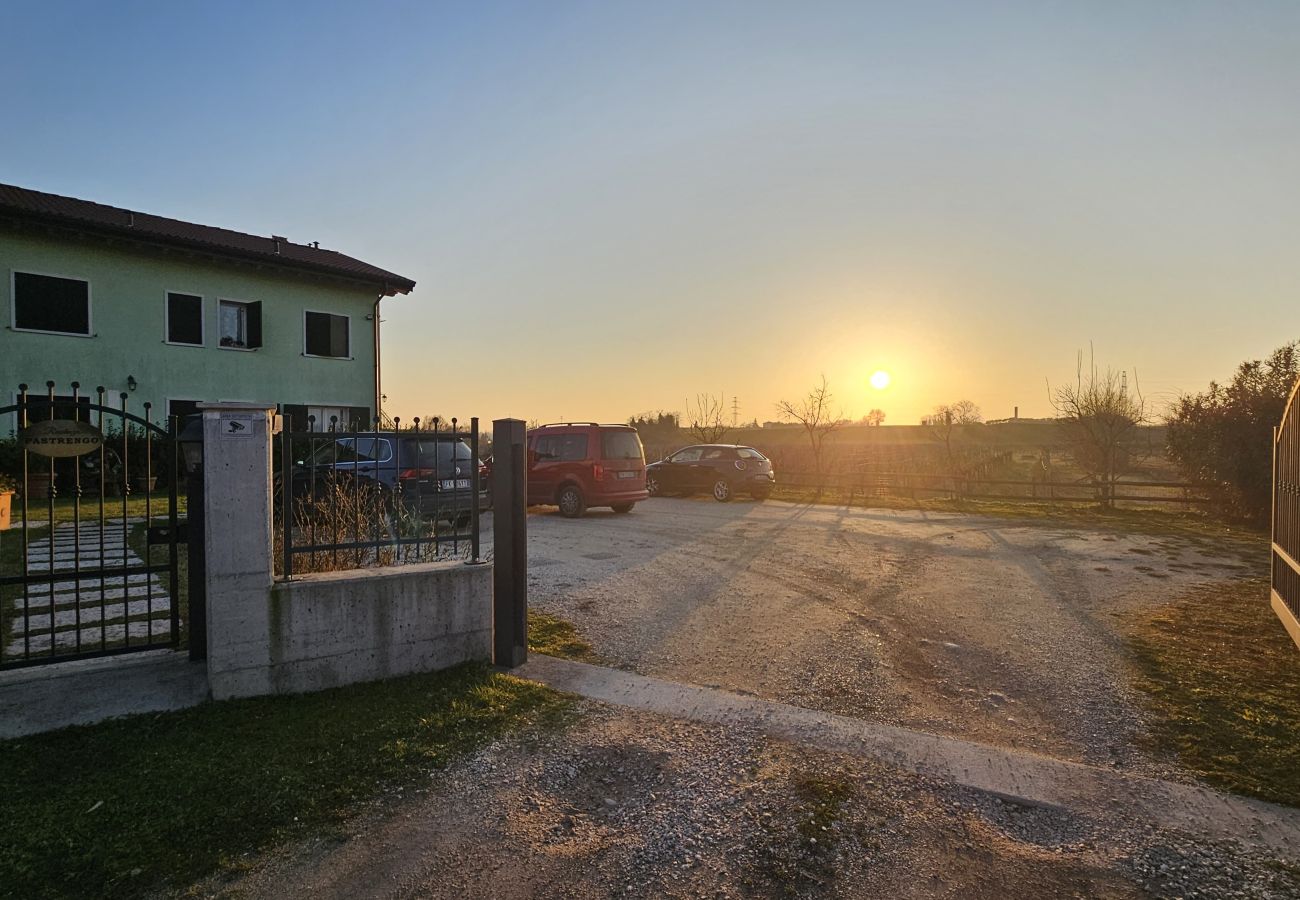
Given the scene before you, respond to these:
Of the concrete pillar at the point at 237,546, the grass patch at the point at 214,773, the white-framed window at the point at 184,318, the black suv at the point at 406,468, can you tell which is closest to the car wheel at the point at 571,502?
the black suv at the point at 406,468

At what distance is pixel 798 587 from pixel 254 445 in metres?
5.61

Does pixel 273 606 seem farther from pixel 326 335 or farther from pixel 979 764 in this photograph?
pixel 326 335

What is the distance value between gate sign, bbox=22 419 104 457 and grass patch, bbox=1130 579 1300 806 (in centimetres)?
628

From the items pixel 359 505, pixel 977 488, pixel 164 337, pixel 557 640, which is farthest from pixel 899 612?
pixel 164 337

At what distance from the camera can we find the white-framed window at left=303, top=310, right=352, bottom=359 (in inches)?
793

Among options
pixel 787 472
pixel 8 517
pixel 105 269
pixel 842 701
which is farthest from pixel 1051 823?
pixel 105 269

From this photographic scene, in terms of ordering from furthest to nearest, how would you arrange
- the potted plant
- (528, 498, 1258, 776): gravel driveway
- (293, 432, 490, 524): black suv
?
the potted plant
(293, 432, 490, 524): black suv
(528, 498, 1258, 776): gravel driveway

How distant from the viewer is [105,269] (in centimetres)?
1695

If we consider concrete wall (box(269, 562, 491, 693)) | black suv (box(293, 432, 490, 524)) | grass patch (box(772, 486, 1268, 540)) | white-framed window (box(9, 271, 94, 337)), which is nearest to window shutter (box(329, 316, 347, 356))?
white-framed window (box(9, 271, 94, 337))

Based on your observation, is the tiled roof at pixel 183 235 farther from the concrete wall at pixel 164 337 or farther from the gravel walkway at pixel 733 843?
the gravel walkway at pixel 733 843

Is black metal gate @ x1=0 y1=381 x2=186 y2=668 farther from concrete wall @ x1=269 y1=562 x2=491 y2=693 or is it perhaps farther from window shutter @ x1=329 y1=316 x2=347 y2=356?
window shutter @ x1=329 y1=316 x2=347 y2=356

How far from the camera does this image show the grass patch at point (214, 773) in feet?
8.27

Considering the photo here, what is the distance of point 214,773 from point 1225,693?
5789 mm

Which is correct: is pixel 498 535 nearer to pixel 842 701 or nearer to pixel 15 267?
pixel 842 701
